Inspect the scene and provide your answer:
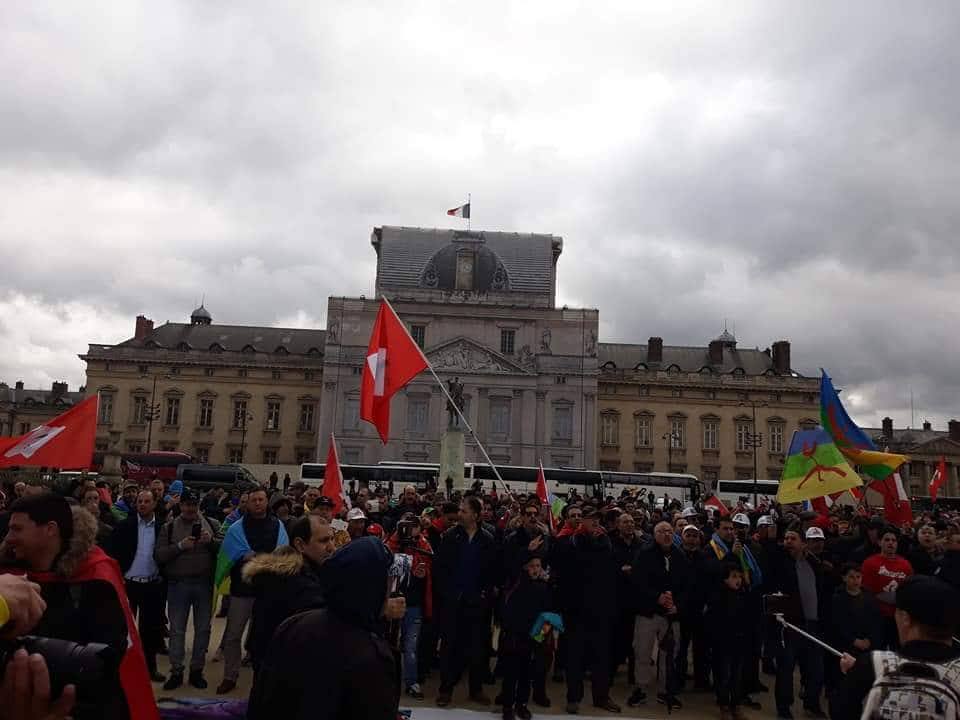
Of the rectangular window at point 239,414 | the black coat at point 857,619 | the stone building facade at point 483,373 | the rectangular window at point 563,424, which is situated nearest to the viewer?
the black coat at point 857,619

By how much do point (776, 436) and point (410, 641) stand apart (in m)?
60.0

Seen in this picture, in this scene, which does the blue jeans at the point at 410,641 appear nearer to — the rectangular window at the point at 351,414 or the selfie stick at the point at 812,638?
the selfie stick at the point at 812,638

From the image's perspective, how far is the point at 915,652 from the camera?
308 centimetres

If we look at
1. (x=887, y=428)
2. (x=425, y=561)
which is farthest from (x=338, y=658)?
(x=887, y=428)

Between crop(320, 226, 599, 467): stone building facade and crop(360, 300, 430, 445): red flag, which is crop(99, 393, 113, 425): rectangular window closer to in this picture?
crop(320, 226, 599, 467): stone building facade

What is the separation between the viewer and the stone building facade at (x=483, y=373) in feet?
184

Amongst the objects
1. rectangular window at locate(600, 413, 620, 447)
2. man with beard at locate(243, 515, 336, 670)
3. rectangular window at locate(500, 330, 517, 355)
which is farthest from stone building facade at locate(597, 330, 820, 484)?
man with beard at locate(243, 515, 336, 670)

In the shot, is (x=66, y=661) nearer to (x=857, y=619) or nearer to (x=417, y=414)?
(x=857, y=619)

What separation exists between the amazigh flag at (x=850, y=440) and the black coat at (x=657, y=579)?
7.41 metres

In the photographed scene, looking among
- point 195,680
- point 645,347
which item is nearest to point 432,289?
point 645,347

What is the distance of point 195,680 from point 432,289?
53.9m

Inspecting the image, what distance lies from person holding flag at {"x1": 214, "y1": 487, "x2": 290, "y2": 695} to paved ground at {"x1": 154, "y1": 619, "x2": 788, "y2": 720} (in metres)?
0.40

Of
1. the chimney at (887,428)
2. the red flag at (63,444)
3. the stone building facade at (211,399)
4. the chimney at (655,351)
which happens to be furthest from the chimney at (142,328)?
the chimney at (887,428)

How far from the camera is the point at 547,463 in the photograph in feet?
189
